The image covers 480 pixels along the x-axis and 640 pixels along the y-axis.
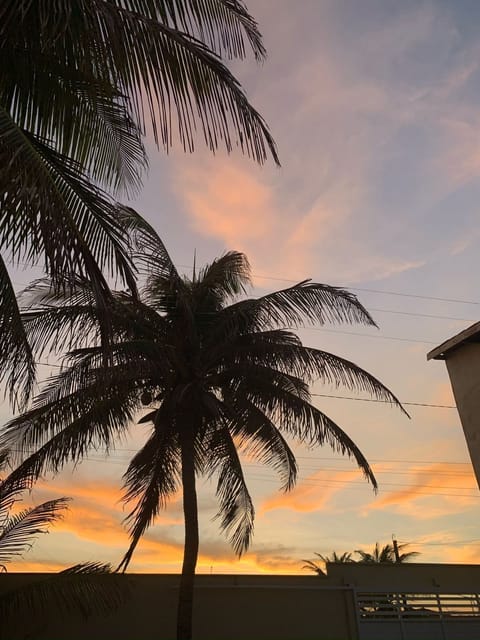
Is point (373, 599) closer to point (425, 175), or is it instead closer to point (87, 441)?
point (87, 441)

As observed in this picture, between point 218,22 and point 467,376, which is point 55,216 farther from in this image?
point 467,376

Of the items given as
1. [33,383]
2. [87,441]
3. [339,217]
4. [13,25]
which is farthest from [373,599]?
[13,25]

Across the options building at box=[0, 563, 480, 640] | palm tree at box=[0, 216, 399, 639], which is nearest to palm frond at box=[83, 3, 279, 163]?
palm tree at box=[0, 216, 399, 639]

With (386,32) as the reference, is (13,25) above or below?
below

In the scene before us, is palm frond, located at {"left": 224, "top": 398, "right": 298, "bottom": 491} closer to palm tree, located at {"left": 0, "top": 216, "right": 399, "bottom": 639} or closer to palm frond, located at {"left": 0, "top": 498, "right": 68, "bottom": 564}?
palm tree, located at {"left": 0, "top": 216, "right": 399, "bottom": 639}

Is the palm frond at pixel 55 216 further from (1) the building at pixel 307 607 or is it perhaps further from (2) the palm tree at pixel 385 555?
(2) the palm tree at pixel 385 555

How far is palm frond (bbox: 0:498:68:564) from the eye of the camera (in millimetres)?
9344

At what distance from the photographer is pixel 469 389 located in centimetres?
758

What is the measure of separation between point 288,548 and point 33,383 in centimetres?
1575

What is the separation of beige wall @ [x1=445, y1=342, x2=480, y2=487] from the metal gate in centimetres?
650

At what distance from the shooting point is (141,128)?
4531mm

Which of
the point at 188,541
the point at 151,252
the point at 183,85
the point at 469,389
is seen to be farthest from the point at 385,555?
the point at 183,85

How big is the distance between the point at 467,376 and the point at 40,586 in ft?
24.9

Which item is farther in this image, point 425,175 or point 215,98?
point 425,175
